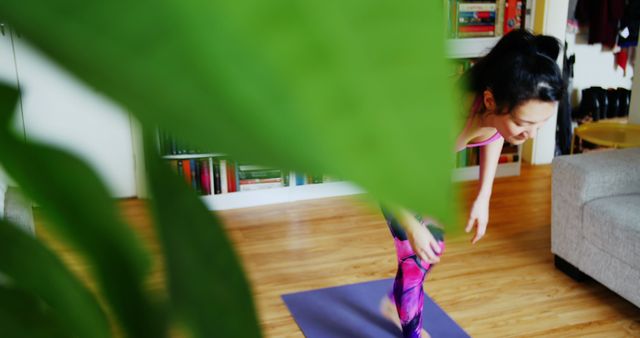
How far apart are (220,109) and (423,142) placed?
0.06ft

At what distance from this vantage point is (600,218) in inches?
91.5

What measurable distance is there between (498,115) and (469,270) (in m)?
1.28

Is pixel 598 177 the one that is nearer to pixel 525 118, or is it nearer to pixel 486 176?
pixel 486 176

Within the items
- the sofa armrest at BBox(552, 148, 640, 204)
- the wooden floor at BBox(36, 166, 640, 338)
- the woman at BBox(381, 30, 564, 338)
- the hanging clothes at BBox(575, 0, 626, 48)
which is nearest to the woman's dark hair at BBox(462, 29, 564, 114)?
the woman at BBox(381, 30, 564, 338)

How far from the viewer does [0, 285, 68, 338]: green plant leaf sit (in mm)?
98

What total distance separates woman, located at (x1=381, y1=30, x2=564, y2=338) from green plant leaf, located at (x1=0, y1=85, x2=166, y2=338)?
116 centimetres

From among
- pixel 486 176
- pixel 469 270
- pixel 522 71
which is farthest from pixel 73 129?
pixel 469 270

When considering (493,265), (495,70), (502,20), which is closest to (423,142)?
(495,70)

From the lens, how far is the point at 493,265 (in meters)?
2.71

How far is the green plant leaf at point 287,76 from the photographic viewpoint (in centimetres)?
6

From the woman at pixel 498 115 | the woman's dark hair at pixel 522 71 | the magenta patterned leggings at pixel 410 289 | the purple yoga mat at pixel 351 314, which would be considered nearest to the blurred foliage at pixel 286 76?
the woman at pixel 498 115

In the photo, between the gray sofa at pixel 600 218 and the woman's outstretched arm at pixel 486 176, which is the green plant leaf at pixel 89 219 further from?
the gray sofa at pixel 600 218

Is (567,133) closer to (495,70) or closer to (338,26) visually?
(495,70)

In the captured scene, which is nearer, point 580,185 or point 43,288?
point 43,288
